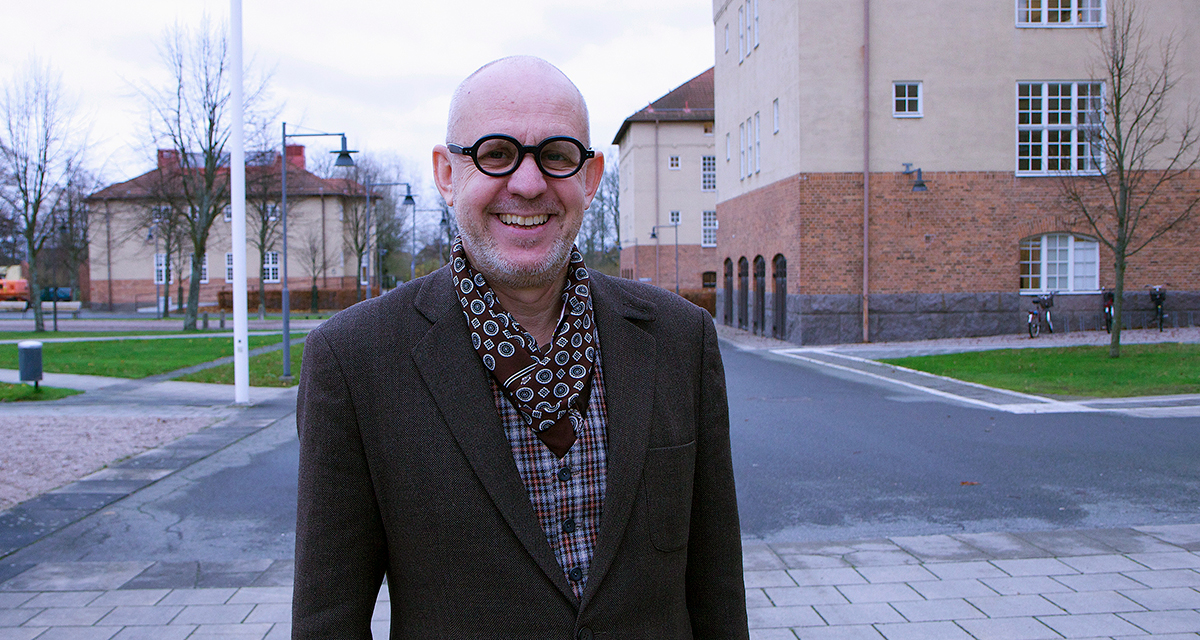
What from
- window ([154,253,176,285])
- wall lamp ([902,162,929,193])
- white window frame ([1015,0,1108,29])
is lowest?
window ([154,253,176,285])

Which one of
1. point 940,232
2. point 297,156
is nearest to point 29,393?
point 940,232

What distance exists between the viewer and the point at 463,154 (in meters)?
1.89

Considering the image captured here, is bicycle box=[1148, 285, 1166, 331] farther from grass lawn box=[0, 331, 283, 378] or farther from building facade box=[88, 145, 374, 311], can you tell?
building facade box=[88, 145, 374, 311]

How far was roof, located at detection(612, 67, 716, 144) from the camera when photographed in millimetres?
57844

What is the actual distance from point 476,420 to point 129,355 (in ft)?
78.9

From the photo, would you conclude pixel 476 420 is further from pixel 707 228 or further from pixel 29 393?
pixel 707 228

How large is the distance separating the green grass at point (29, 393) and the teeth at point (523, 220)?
15.2 meters

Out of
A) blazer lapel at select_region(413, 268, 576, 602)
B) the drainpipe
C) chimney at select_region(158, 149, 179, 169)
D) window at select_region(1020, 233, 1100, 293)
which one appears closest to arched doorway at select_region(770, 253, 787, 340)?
the drainpipe

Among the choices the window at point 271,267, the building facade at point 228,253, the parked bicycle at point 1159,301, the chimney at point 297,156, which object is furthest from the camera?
the chimney at point 297,156

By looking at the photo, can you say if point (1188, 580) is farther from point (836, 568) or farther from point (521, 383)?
point (521, 383)

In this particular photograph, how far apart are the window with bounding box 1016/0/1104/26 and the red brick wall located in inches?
166

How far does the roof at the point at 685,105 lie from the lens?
5784 centimetres

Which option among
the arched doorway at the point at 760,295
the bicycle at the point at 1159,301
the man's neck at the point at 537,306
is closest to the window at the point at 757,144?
the arched doorway at the point at 760,295

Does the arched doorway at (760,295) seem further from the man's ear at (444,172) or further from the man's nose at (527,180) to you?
the man's nose at (527,180)
